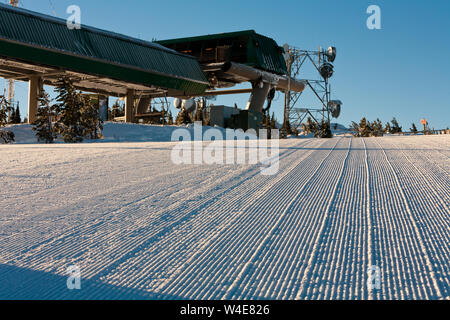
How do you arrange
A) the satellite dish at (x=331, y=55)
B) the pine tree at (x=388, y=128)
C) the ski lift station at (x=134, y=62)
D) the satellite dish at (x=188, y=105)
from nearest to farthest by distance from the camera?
the ski lift station at (x=134, y=62) → the satellite dish at (x=188, y=105) → the satellite dish at (x=331, y=55) → the pine tree at (x=388, y=128)

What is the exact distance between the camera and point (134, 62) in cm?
3183

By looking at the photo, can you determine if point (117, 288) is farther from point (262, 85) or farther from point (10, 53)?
point (262, 85)

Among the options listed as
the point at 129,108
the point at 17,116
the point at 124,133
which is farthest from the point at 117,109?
the point at 124,133

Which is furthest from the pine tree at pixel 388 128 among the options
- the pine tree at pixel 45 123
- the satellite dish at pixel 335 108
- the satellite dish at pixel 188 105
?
the pine tree at pixel 45 123

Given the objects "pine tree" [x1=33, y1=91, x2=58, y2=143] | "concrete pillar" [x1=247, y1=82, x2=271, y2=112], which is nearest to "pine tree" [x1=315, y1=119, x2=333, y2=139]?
"concrete pillar" [x1=247, y1=82, x2=271, y2=112]

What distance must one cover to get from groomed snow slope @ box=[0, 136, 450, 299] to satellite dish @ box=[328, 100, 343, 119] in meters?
44.6

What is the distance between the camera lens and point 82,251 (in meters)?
4.43

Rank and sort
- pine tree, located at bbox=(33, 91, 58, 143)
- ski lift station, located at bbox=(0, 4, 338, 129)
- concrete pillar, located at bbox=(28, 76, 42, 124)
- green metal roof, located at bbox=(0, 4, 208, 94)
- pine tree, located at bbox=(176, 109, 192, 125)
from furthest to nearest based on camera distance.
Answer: pine tree, located at bbox=(176, 109, 192, 125) < concrete pillar, located at bbox=(28, 76, 42, 124) < ski lift station, located at bbox=(0, 4, 338, 129) < green metal roof, located at bbox=(0, 4, 208, 94) < pine tree, located at bbox=(33, 91, 58, 143)

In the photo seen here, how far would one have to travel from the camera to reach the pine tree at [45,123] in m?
22.4

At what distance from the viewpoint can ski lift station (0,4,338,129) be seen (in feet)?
86.0

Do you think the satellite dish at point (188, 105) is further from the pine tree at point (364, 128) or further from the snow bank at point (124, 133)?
the pine tree at point (364, 128)

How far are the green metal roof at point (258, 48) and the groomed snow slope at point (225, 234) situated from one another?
3060 centimetres

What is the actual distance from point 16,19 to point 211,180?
23022 mm

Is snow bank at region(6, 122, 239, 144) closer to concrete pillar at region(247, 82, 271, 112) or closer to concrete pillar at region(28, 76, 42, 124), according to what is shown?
concrete pillar at region(28, 76, 42, 124)
